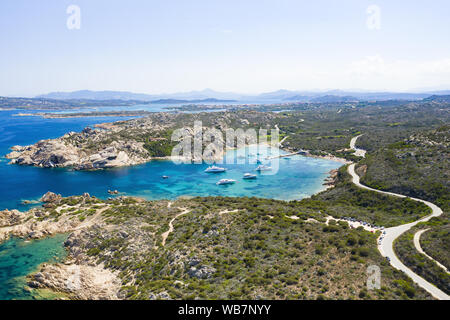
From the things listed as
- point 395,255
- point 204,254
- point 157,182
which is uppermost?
point 395,255

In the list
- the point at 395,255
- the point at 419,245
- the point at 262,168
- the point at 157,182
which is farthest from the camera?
the point at 262,168

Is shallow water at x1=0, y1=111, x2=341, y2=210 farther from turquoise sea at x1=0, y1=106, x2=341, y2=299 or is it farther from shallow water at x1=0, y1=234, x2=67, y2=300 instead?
shallow water at x1=0, y1=234, x2=67, y2=300

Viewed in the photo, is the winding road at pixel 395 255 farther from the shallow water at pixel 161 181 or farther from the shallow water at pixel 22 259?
the shallow water at pixel 22 259

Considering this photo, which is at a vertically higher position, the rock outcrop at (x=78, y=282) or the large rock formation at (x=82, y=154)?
the large rock formation at (x=82, y=154)

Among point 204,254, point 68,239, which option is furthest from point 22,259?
point 204,254

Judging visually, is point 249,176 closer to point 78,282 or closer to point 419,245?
point 419,245

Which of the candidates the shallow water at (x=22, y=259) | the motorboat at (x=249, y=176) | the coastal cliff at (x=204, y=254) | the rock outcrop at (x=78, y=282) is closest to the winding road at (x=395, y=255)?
the coastal cliff at (x=204, y=254)

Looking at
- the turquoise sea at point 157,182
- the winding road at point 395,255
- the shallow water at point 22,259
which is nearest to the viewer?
the winding road at point 395,255

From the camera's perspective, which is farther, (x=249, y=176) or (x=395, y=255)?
(x=249, y=176)
